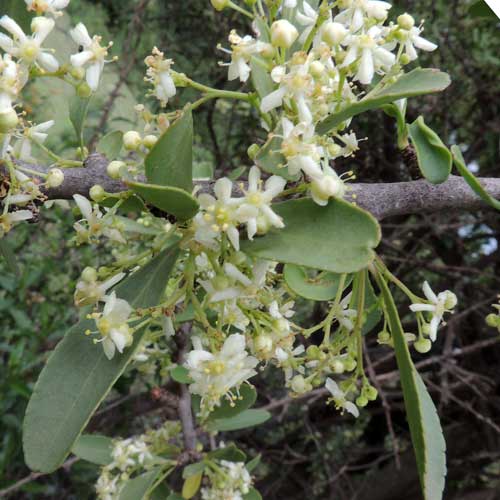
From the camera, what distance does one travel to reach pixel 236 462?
129 cm

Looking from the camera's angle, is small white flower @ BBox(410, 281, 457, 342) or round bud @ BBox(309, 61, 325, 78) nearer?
round bud @ BBox(309, 61, 325, 78)

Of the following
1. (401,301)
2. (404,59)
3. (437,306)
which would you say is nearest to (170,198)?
(404,59)

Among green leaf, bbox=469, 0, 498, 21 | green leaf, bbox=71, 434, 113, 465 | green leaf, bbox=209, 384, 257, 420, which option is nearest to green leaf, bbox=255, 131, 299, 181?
green leaf, bbox=209, 384, 257, 420

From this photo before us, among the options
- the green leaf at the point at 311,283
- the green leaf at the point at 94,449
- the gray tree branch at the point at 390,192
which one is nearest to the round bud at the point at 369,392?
the green leaf at the point at 311,283

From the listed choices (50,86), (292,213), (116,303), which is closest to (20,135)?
(116,303)

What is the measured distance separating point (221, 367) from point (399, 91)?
1.17 feet

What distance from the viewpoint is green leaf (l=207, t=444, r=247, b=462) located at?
4.11ft

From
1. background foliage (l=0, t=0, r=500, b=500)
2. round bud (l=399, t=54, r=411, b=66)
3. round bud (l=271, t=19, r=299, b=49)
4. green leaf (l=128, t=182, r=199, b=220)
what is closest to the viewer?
green leaf (l=128, t=182, r=199, b=220)

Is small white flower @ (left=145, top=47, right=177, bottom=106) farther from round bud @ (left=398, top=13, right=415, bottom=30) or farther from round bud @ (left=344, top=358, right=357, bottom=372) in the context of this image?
round bud @ (left=344, top=358, right=357, bottom=372)

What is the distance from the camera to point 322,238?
56cm

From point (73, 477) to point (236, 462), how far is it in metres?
1.13

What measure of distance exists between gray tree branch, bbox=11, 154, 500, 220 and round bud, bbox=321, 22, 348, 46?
18 cm

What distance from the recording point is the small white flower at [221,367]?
679 millimetres

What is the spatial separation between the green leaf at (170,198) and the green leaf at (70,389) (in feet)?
0.34
